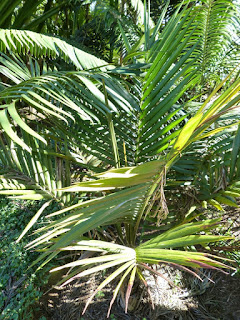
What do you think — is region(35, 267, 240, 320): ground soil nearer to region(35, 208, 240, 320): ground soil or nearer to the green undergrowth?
region(35, 208, 240, 320): ground soil

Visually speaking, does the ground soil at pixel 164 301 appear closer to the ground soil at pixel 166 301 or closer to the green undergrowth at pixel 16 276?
the ground soil at pixel 166 301

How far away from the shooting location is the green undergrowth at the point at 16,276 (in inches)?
54.5

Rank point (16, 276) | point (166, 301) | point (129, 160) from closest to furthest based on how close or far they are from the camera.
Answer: point (129, 160) < point (166, 301) < point (16, 276)

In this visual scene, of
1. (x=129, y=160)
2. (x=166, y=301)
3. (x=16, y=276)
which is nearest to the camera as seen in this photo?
(x=129, y=160)

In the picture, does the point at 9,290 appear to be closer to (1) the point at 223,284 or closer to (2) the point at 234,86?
(1) the point at 223,284

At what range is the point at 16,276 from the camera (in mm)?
1578

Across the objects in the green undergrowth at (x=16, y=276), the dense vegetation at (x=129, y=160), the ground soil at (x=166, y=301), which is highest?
the dense vegetation at (x=129, y=160)

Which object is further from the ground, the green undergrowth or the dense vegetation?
the dense vegetation

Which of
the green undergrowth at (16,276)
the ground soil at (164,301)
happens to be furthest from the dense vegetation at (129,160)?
the ground soil at (164,301)

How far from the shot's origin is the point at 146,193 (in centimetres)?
86

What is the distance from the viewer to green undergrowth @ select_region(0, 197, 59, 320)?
1.38 m

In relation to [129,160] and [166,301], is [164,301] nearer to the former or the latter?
[166,301]

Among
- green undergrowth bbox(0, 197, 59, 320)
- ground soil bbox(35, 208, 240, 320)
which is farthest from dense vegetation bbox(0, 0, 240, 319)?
ground soil bbox(35, 208, 240, 320)

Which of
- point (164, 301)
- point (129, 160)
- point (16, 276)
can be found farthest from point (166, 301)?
point (16, 276)
